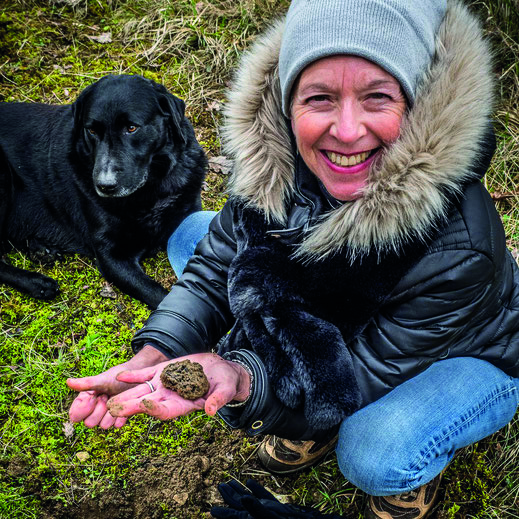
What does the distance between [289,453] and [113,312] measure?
64.3 inches

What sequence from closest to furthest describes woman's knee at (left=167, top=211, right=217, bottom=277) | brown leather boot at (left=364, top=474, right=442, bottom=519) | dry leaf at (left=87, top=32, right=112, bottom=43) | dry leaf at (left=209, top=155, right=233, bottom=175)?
brown leather boot at (left=364, top=474, right=442, bottom=519) < woman's knee at (left=167, top=211, right=217, bottom=277) < dry leaf at (left=209, top=155, right=233, bottom=175) < dry leaf at (left=87, top=32, right=112, bottom=43)

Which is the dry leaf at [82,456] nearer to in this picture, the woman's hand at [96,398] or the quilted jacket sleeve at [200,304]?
the quilted jacket sleeve at [200,304]

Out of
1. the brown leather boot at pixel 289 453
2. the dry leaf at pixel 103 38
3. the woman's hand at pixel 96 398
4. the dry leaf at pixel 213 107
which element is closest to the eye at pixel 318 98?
the woman's hand at pixel 96 398

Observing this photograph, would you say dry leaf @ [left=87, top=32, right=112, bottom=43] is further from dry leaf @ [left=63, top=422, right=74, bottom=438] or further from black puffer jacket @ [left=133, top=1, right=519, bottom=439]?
dry leaf @ [left=63, top=422, right=74, bottom=438]

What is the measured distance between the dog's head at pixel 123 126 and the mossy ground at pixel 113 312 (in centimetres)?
74

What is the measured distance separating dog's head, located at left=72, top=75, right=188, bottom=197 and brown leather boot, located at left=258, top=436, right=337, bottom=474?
1.93 meters

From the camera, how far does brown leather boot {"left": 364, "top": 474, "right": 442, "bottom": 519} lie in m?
2.29

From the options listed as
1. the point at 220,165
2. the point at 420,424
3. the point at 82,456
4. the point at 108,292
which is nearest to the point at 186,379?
the point at 420,424

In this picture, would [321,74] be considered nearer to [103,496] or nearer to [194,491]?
[194,491]

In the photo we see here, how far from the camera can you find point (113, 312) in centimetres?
361

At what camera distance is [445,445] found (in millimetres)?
2066

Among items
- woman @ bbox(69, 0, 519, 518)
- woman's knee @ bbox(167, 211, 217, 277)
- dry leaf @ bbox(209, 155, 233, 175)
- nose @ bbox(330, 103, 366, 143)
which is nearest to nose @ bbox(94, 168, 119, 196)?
woman's knee @ bbox(167, 211, 217, 277)

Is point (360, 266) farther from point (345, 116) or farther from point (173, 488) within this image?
point (173, 488)

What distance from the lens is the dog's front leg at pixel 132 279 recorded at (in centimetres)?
357
